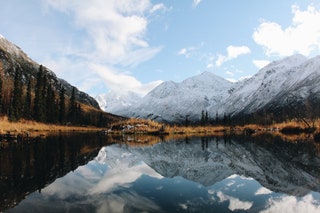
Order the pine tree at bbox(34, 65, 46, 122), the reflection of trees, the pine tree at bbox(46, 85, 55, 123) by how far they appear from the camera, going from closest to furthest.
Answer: the reflection of trees → the pine tree at bbox(34, 65, 46, 122) → the pine tree at bbox(46, 85, 55, 123)

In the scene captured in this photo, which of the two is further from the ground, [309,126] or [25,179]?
[309,126]

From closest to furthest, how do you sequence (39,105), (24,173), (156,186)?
1. (156,186)
2. (24,173)
3. (39,105)

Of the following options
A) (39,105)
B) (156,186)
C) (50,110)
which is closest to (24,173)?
(156,186)

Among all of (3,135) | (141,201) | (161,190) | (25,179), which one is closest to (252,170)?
(161,190)

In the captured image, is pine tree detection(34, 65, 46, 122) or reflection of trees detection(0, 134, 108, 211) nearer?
reflection of trees detection(0, 134, 108, 211)

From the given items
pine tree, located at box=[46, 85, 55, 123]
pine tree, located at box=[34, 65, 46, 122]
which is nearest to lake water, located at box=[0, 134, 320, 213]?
pine tree, located at box=[34, 65, 46, 122]

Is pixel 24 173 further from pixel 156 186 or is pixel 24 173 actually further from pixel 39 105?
pixel 39 105

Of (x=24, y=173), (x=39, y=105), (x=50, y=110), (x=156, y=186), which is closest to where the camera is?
(x=156, y=186)

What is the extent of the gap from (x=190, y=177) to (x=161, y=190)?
4.22 metres

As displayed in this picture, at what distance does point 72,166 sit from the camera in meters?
20.9

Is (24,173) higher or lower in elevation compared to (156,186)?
higher

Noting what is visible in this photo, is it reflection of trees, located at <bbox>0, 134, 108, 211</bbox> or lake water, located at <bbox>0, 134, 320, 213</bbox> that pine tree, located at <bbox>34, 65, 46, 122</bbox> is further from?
lake water, located at <bbox>0, 134, 320, 213</bbox>

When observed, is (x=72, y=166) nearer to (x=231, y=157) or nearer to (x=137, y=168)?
(x=137, y=168)

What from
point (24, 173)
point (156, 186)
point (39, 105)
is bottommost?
point (156, 186)
